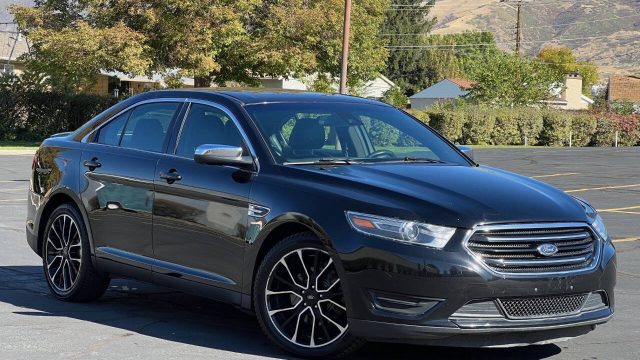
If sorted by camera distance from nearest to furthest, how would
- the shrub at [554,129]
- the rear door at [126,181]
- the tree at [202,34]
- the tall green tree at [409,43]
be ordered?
the rear door at [126,181]
the tree at [202,34]
the shrub at [554,129]
the tall green tree at [409,43]

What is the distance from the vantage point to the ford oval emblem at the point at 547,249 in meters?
5.99

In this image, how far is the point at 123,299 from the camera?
856 cm

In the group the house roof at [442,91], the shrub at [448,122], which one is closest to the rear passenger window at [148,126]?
the shrub at [448,122]

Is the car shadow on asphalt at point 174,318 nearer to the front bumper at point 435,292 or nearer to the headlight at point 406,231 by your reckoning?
the front bumper at point 435,292

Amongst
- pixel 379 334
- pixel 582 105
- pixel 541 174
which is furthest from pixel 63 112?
pixel 582 105

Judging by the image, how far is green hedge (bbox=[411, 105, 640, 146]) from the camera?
52344mm

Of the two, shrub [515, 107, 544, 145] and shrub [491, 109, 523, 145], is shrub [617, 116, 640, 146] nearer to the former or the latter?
shrub [515, 107, 544, 145]

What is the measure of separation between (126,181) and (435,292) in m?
2.84

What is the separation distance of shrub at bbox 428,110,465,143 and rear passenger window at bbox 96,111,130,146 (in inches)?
1707

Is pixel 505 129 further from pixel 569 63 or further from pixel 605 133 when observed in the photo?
pixel 569 63

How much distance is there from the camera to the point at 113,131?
8266 millimetres

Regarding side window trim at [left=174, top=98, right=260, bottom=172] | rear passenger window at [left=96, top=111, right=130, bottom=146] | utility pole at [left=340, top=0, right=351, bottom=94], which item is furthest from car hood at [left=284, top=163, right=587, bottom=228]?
utility pole at [left=340, top=0, right=351, bottom=94]

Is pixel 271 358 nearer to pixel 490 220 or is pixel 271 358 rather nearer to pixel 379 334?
pixel 379 334

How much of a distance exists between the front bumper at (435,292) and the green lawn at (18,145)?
102ft
